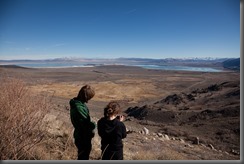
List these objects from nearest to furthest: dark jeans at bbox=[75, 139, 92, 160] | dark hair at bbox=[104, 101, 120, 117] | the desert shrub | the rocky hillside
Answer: dark hair at bbox=[104, 101, 120, 117] → the desert shrub → dark jeans at bbox=[75, 139, 92, 160] → the rocky hillside

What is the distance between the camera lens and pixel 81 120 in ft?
11.1

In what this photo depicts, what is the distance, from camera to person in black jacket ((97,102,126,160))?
3.20 meters

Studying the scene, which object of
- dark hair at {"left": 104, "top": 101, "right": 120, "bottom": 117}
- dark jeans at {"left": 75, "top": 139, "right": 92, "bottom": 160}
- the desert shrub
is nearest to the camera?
dark hair at {"left": 104, "top": 101, "right": 120, "bottom": 117}

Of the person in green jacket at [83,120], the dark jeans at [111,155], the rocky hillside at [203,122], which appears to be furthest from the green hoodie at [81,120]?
the rocky hillside at [203,122]

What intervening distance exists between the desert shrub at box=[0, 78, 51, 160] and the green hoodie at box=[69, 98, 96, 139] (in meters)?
0.51

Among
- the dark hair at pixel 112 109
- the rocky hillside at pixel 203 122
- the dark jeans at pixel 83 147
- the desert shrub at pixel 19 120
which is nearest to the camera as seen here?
the dark hair at pixel 112 109

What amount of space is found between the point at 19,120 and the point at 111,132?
1.21 meters

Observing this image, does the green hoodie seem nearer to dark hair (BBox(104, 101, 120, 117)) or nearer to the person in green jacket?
the person in green jacket

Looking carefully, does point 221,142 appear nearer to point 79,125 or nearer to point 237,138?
point 237,138

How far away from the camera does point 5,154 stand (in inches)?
133

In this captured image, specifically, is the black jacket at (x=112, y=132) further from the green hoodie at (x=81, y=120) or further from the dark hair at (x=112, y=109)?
the green hoodie at (x=81, y=120)

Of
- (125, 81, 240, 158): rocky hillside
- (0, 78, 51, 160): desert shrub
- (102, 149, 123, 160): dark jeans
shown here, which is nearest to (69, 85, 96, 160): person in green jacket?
(102, 149, 123, 160): dark jeans

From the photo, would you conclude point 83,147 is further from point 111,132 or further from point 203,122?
point 203,122

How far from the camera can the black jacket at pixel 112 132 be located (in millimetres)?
3217
